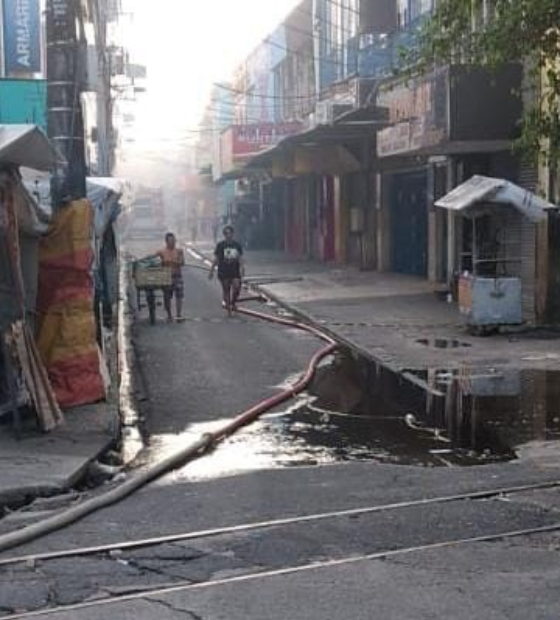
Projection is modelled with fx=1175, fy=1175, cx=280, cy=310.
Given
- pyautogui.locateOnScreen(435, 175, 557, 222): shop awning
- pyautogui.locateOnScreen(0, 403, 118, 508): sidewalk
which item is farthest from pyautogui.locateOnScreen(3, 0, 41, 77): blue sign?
pyautogui.locateOnScreen(0, 403, 118, 508): sidewalk

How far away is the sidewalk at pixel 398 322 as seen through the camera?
16219mm

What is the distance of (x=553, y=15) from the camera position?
9.54 metres

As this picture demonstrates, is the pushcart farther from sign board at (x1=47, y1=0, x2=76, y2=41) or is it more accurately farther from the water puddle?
sign board at (x1=47, y1=0, x2=76, y2=41)

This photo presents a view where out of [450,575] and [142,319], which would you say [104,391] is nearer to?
[450,575]

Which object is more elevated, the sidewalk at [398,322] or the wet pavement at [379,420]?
the sidewalk at [398,322]

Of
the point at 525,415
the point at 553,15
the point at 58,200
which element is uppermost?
the point at 553,15

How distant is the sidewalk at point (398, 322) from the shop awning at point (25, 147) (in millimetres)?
6162

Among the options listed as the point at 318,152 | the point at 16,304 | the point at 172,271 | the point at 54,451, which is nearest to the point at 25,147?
the point at 16,304

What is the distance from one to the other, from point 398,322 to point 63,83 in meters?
9.86

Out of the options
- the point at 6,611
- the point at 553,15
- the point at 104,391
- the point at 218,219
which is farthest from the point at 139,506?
the point at 218,219

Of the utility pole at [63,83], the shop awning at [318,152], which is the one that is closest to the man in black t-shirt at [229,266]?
the shop awning at [318,152]

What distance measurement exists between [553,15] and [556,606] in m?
5.41

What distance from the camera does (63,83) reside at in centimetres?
Answer: 1290

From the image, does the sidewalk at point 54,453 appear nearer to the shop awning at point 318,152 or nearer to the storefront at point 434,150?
the storefront at point 434,150
